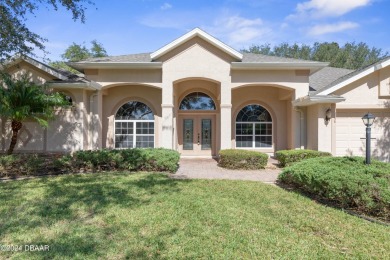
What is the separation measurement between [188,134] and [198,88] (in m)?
2.87

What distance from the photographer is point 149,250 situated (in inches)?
152

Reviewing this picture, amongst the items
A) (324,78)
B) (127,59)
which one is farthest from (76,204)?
(324,78)

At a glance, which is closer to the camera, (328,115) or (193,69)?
(328,115)

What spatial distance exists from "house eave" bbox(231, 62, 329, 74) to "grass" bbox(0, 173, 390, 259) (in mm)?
7367

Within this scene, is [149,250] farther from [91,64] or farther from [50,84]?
[91,64]

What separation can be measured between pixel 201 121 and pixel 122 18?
7121 mm

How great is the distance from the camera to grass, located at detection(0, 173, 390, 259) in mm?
3877

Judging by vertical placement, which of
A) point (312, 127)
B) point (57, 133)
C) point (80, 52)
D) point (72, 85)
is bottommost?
point (57, 133)

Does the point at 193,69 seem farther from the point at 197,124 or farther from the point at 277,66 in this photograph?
the point at 277,66

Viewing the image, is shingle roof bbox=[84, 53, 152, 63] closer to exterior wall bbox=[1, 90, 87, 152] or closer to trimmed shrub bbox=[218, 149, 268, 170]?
exterior wall bbox=[1, 90, 87, 152]

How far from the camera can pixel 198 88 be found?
50.5 ft

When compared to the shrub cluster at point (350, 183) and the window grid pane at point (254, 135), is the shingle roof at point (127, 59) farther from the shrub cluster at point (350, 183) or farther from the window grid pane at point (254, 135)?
the shrub cluster at point (350, 183)

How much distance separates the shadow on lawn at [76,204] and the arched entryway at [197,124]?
6600mm

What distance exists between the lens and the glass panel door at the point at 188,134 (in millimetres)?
15688
